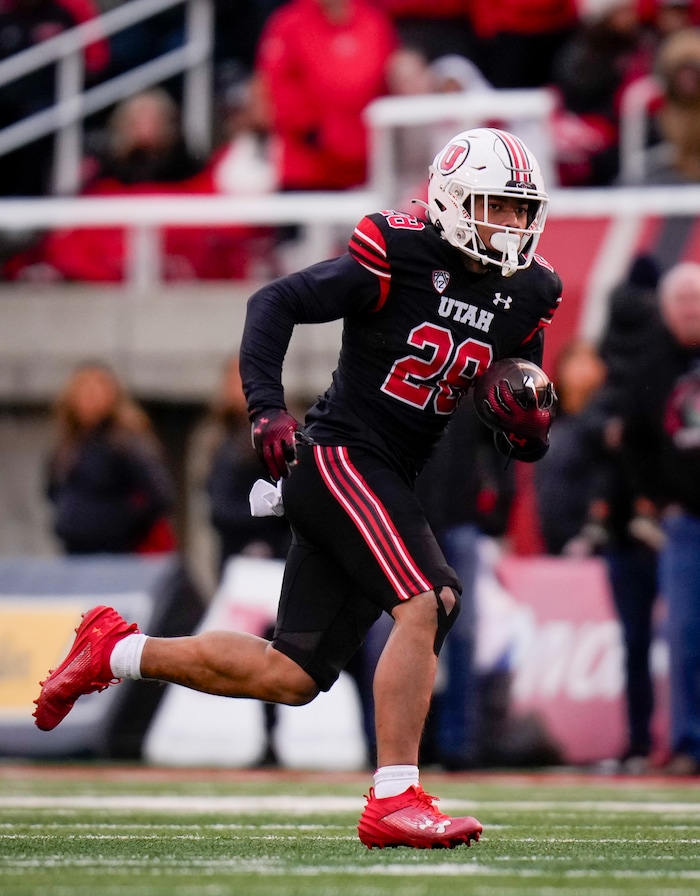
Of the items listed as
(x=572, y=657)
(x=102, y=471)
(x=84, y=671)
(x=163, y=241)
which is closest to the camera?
(x=84, y=671)

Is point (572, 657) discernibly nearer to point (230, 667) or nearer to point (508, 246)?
point (230, 667)

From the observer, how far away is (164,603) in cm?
891

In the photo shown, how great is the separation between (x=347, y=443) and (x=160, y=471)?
4.27 m

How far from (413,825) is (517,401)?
Result: 3.78ft

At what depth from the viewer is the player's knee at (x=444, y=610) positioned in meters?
4.72

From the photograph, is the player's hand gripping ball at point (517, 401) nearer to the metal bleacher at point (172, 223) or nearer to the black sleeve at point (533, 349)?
the black sleeve at point (533, 349)

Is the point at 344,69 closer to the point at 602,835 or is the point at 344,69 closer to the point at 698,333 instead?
the point at 698,333

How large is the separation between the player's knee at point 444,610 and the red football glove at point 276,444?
514 millimetres

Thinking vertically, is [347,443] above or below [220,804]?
above

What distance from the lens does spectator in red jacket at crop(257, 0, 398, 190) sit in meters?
10.9

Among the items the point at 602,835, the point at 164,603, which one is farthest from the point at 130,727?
the point at 602,835

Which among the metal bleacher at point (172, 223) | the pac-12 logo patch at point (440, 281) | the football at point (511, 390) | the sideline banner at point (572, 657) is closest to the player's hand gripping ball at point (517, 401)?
the football at point (511, 390)

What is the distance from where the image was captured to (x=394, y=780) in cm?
466

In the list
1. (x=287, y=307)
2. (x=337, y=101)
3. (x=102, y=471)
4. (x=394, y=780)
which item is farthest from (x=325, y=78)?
(x=394, y=780)
